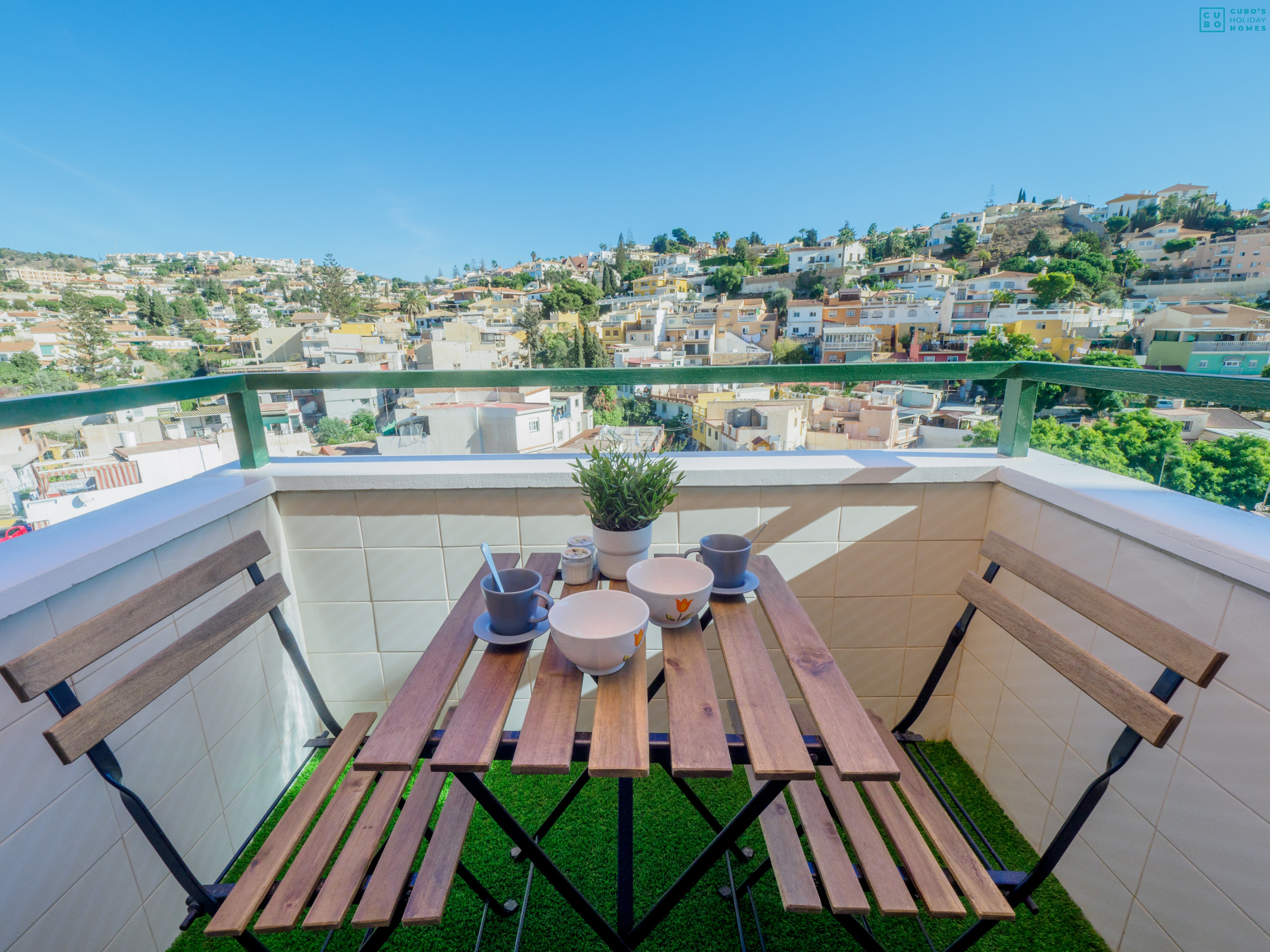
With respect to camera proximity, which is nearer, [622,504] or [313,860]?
[313,860]

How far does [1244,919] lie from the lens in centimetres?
103

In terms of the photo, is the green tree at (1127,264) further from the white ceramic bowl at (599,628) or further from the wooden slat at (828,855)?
the white ceramic bowl at (599,628)

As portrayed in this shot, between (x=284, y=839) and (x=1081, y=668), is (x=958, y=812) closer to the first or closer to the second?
(x=1081, y=668)

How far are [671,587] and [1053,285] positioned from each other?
2841 cm

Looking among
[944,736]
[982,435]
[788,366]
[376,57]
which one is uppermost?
[376,57]

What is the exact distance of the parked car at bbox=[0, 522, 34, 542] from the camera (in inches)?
48.7

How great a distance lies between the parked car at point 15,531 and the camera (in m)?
1.24

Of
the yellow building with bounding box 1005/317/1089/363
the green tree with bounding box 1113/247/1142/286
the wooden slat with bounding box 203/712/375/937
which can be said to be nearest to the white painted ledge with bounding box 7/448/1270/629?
the yellow building with bounding box 1005/317/1089/363

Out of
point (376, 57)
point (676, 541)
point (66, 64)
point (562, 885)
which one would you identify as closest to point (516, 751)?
point (562, 885)

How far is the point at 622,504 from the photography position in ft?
4.09

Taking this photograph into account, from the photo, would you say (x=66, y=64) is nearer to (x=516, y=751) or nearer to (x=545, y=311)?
(x=545, y=311)

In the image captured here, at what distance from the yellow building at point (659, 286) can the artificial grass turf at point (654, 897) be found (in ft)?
157

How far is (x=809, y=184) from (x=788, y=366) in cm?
6308

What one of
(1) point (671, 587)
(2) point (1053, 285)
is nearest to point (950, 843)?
(1) point (671, 587)
